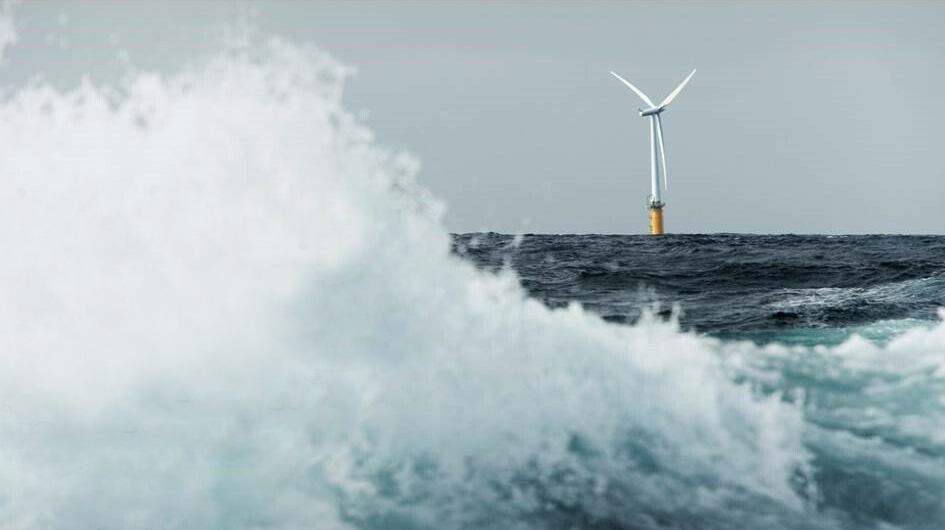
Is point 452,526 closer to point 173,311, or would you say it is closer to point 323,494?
point 323,494

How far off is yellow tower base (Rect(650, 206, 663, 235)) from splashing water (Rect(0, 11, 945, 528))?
59.6 metres

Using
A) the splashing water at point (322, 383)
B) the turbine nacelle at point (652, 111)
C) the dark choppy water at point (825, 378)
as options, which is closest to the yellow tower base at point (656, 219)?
the turbine nacelle at point (652, 111)

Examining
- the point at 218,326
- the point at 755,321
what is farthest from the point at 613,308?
the point at 218,326

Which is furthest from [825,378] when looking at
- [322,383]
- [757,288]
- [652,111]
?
[652,111]

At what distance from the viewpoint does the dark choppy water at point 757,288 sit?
14.0 m

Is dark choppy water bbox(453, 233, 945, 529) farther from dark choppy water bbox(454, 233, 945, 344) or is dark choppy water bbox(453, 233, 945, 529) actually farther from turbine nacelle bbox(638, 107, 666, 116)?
turbine nacelle bbox(638, 107, 666, 116)

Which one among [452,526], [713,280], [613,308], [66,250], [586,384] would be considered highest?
[713,280]

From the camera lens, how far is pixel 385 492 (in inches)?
267

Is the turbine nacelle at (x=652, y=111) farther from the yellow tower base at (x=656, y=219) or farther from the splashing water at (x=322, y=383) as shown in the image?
the splashing water at (x=322, y=383)

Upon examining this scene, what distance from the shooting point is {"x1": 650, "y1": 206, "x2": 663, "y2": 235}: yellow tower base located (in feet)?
225

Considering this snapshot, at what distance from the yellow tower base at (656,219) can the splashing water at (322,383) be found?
59599mm

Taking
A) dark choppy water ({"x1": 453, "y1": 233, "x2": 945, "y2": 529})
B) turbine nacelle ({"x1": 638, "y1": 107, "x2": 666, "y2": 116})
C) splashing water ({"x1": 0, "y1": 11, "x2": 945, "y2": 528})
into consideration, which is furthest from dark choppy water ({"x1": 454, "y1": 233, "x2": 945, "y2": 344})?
turbine nacelle ({"x1": 638, "y1": 107, "x2": 666, "y2": 116})

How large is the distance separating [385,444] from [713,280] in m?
17.2

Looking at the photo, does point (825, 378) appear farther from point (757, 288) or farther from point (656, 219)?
point (656, 219)
